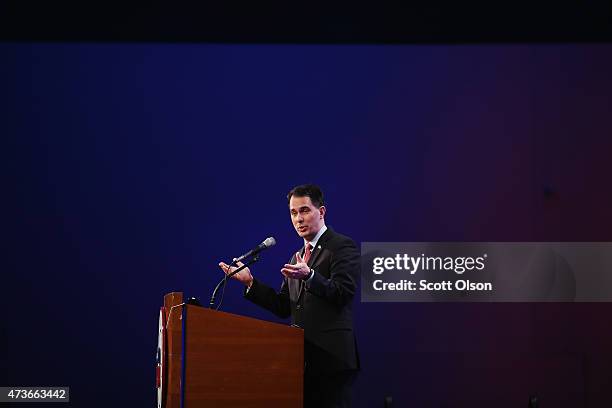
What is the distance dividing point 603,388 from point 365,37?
2.82 meters

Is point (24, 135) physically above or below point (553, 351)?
above


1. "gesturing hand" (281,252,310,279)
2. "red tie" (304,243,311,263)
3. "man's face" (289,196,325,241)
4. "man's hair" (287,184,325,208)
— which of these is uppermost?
"man's hair" (287,184,325,208)

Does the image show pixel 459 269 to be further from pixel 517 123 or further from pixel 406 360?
pixel 517 123

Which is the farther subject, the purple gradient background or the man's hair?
the purple gradient background

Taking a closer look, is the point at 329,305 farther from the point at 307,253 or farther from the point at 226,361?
the point at 226,361

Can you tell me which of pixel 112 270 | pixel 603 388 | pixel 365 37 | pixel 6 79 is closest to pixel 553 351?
pixel 603 388

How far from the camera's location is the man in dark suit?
3.28m

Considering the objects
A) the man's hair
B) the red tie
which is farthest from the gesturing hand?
the man's hair

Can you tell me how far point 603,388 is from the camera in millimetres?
4691

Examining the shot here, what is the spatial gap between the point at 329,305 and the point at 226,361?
0.72 metres

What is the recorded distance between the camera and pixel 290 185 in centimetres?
482

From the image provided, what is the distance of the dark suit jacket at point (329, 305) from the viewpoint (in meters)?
3.29

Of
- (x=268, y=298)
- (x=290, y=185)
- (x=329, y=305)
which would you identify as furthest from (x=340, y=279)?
(x=290, y=185)

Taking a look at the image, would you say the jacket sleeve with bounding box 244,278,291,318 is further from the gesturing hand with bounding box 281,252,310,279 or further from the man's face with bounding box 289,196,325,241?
the gesturing hand with bounding box 281,252,310,279
